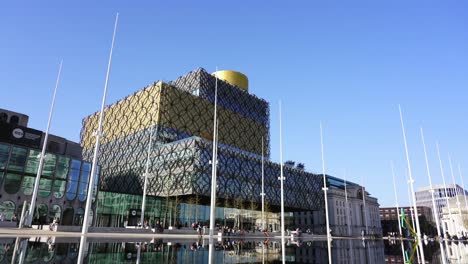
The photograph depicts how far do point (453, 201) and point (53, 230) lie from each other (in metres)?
127

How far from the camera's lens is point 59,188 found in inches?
2143

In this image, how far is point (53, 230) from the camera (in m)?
34.3

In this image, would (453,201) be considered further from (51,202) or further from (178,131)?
(51,202)

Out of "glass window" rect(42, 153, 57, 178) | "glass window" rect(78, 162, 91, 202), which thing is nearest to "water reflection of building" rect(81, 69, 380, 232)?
"glass window" rect(78, 162, 91, 202)

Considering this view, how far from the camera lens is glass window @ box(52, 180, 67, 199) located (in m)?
53.7

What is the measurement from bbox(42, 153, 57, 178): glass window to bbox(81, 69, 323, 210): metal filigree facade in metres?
20.2

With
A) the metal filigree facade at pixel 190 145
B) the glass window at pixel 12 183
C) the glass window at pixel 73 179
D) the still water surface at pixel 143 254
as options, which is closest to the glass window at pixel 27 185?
the glass window at pixel 12 183

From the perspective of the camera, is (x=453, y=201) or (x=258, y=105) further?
(x=258, y=105)

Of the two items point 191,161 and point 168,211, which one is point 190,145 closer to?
point 191,161

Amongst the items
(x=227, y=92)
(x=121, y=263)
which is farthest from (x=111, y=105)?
(x=121, y=263)

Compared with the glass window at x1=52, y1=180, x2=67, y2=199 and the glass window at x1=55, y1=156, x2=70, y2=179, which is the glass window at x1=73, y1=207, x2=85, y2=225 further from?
the glass window at x1=55, y1=156, x2=70, y2=179

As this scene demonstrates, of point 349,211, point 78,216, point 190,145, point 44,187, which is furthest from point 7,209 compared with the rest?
point 349,211

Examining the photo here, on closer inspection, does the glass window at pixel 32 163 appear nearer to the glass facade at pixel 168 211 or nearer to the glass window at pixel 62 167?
the glass window at pixel 62 167

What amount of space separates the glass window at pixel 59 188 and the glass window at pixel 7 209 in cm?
651
